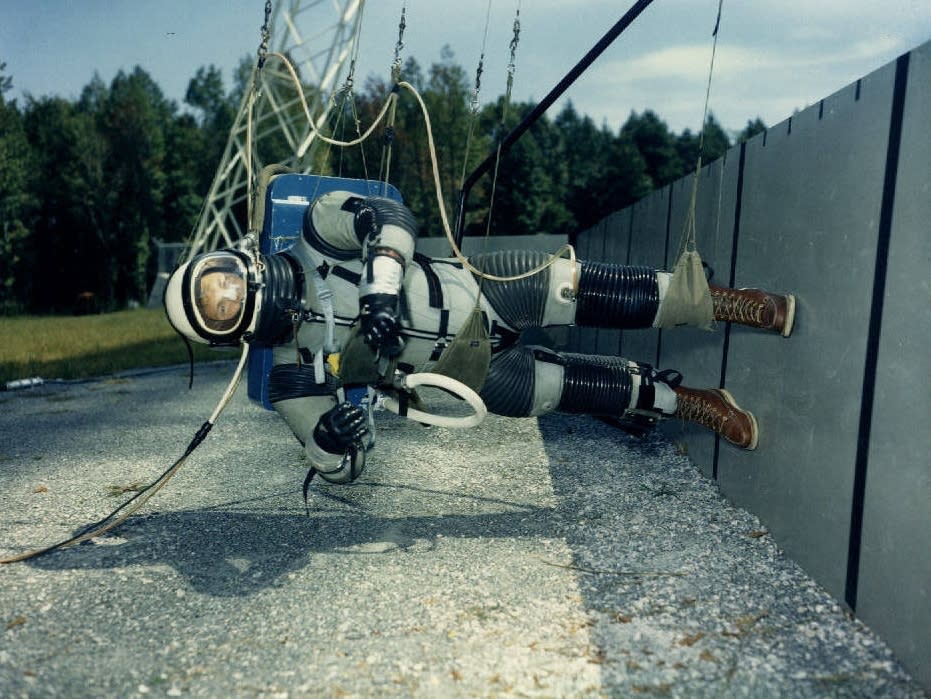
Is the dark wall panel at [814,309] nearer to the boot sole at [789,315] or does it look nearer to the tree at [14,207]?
the boot sole at [789,315]

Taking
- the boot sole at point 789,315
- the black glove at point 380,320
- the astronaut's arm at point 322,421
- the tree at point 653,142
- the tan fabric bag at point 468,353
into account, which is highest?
the tree at point 653,142

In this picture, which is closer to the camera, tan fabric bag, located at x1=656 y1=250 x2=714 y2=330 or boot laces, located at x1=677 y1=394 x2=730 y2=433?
tan fabric bag, located at x1=656 y1=250 x2=714 y2=330

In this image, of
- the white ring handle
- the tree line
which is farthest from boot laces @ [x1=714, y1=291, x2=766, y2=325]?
the tree line

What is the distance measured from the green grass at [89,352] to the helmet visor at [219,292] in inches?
186

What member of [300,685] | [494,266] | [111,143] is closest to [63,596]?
[300,685]

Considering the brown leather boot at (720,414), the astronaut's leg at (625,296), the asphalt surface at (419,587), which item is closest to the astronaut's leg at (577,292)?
the astronaut's leg at (625,296)

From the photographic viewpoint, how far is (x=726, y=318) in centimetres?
386

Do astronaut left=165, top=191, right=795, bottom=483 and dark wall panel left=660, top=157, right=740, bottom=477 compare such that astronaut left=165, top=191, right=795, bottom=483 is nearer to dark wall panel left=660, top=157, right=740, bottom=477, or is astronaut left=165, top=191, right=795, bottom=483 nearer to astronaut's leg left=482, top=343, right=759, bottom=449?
astronaut's leg left=482, top=343, right=759, bottom=449

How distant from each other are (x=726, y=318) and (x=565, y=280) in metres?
0.84

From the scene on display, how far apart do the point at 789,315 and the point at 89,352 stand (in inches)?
426

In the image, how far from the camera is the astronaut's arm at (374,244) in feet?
10.7

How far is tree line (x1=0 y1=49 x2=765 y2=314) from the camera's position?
99.6 feet

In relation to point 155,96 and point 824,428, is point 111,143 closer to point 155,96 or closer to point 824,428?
point 155,96

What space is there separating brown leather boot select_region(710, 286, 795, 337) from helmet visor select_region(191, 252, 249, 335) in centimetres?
235
